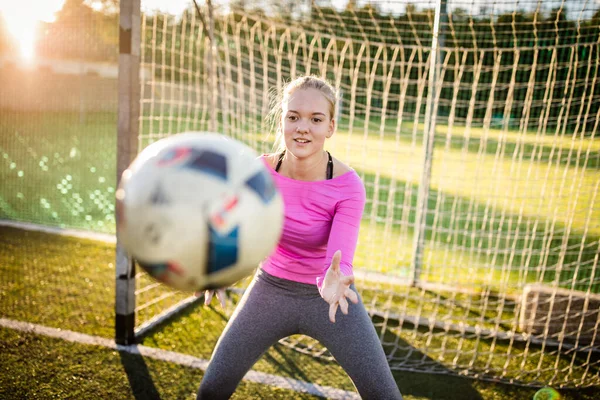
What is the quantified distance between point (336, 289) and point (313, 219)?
469 mm

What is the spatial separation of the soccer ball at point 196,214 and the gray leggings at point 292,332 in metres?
0.71

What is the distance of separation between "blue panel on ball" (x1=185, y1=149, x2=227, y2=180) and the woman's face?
0.70m

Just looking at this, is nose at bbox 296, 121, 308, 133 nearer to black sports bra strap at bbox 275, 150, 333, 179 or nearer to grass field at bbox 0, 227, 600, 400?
black sports bra strap at bbox 275, 150, 333, 179

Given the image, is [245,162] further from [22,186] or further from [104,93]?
[104,93]

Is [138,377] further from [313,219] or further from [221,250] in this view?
[221,250]

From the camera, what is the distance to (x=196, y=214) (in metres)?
1.63

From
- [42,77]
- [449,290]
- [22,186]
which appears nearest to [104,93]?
[42,77]

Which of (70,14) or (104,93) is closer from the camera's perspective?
(70,14)

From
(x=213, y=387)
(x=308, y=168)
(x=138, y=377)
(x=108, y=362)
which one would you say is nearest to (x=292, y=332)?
(x=213, y=387)

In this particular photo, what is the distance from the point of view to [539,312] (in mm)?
4613

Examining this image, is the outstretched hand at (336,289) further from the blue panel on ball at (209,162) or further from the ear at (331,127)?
the ear at (331,127)

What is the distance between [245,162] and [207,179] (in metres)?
0.21

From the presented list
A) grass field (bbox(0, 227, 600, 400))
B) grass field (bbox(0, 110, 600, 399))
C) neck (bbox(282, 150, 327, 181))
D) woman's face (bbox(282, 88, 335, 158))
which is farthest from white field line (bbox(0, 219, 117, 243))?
woman's face (bbox(282, 88, 335, 158))

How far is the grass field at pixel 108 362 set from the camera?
134 inches
